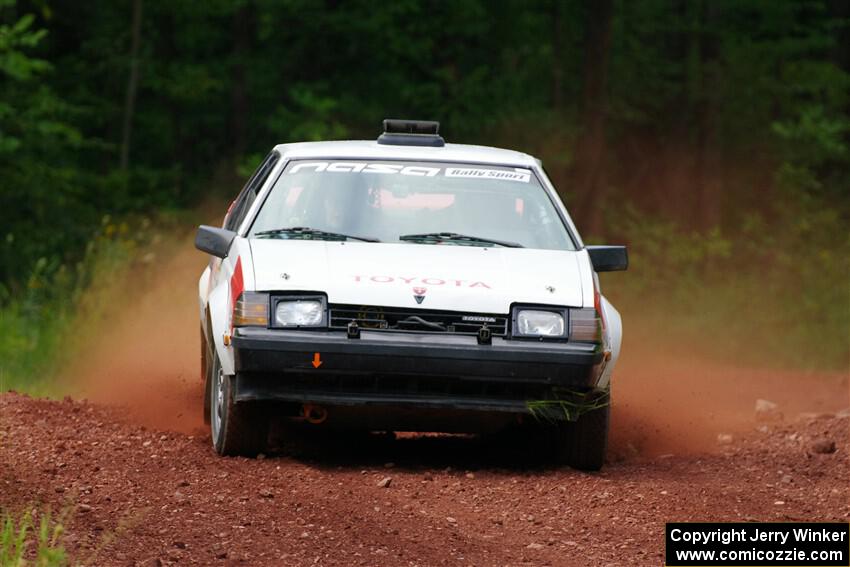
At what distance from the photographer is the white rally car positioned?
7.56 m

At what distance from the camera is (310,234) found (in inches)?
332

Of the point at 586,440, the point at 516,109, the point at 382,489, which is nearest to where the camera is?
the point at 382,489

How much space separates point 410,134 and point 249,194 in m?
1.10

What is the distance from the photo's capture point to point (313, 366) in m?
7.51

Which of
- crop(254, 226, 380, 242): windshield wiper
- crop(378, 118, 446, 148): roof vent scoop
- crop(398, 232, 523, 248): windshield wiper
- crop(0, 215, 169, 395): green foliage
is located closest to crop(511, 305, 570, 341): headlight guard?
crop(398, 232, 523, 248): windshield wiper

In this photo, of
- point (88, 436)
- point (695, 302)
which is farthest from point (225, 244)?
point (695, 302)

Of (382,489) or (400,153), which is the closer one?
(382,489)

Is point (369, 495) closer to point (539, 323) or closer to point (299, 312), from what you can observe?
point (299, 312)

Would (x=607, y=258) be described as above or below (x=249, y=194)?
below

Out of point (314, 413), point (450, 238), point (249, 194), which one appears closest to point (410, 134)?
point (249, 194)

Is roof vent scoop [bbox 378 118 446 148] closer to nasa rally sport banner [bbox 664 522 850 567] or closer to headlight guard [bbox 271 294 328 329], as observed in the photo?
headlight guard [bbox 271 294 328 329]

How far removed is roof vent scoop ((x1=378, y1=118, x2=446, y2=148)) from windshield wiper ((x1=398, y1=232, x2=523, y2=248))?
1.03 meters

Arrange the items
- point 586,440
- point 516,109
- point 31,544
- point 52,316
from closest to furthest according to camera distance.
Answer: point 31,544
point 586,440
point 52,316
point 516,109

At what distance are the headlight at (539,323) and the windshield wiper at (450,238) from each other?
87 cm
